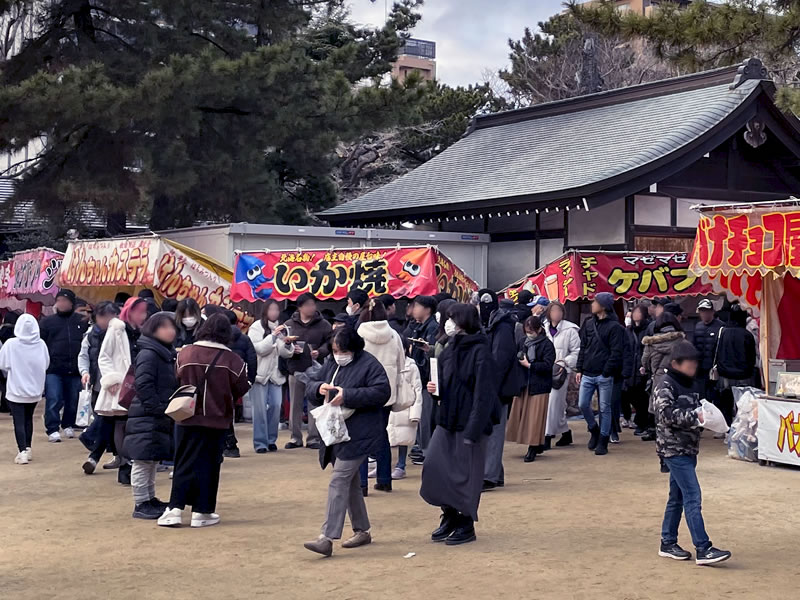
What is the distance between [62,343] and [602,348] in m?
6.69

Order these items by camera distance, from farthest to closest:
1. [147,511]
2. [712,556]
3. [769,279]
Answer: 1. [769,279]
2. [147,511]
3. [712,556]

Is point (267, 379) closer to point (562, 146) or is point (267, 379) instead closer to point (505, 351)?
point (505, 351)

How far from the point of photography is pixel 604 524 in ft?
26.6

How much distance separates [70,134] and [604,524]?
15.3 m

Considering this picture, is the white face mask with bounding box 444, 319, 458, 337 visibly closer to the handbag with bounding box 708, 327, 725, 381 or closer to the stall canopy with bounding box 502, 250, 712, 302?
the handbag with bounding box 708, 327, 725, 381

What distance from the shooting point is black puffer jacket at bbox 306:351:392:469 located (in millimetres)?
7234

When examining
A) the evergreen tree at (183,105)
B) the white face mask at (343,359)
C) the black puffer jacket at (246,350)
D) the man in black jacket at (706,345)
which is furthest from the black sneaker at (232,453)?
the evergreen tree at (183,105)

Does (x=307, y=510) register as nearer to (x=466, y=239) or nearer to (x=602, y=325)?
(x=602, y=325)

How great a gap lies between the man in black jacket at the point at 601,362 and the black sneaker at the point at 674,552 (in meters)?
4.94

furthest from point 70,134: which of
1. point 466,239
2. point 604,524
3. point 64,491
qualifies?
point 604,524

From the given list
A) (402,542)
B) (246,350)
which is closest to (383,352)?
(402,542)

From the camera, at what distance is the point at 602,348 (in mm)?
12047

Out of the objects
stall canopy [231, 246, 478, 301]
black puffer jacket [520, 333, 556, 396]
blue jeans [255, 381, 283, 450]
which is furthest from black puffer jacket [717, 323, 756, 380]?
blue jeans [255, 381, 283, 450]

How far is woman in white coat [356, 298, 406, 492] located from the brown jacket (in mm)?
1246
